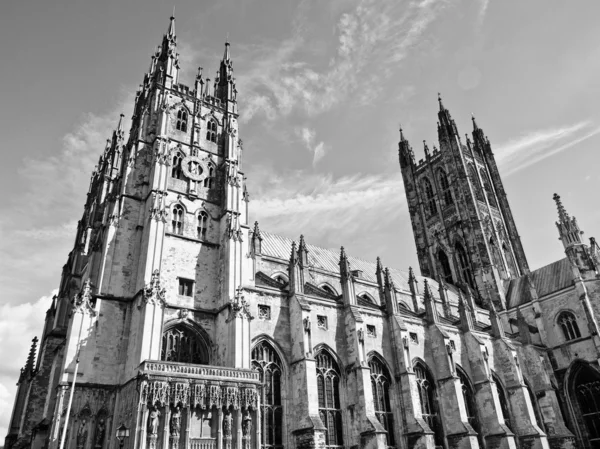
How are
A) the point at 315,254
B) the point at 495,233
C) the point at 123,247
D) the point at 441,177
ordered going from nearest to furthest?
the point at 123,247 → the point at 315,254 → the point at 495,233 → the point at 441,177

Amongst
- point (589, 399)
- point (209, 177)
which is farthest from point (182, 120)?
point (589, 399)

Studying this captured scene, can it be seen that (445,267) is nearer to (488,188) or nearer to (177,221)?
(488,188)

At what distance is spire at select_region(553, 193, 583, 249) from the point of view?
48056 millimetres

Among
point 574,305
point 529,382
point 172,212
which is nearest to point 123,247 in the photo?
point 172,212

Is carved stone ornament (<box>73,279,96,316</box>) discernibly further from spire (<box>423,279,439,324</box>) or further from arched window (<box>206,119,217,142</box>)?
spire (<box>423,279,439,324</box>)

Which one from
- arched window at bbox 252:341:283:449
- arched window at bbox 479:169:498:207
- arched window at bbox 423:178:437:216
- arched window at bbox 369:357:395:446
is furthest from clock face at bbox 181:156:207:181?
arched window at bbox 479:169:498:207

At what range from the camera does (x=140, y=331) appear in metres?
23.8

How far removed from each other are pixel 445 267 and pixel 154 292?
146ft

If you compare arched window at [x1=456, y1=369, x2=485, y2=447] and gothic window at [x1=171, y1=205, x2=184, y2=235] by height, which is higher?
gothic window at [x1=171, y1=205, x2=184, y2=235]

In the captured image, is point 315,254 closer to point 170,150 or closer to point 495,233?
point 170,150

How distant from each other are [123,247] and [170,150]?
7964mm

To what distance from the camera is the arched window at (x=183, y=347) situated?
83.4 feet

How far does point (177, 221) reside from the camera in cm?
3005

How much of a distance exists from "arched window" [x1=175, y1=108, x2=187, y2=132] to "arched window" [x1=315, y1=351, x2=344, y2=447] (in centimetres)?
1905
